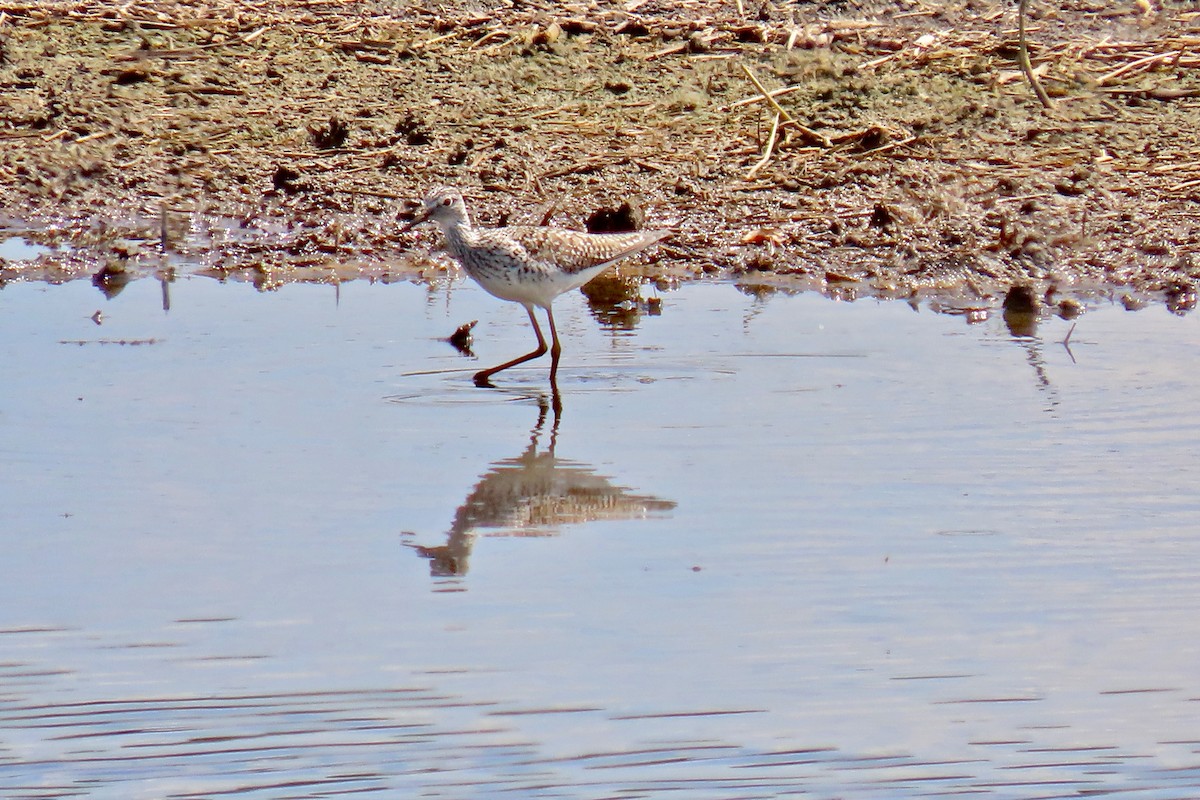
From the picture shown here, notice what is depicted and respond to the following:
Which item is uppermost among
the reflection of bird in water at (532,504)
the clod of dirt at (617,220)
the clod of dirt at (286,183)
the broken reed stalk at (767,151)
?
the broken reed stalk at (767,151)

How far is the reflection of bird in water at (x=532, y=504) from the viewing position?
228 inches

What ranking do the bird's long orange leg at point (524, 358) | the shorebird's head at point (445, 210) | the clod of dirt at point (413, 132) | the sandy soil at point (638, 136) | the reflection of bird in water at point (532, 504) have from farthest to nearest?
the clod of dirt at point (413, 132) → the sandy soil at point (638, 136) → the shorebird's head at point (445, 210) → the bird's long orange leg at point (524, 358) → the reflection of bird in water at point (532, 504)

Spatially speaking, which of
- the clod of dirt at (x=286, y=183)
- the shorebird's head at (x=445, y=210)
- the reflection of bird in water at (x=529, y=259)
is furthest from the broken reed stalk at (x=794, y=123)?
the shorebird's head at (x=445, y=210)

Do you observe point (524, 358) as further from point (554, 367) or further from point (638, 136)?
point (638, 136)

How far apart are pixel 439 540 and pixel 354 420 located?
1.49 metres

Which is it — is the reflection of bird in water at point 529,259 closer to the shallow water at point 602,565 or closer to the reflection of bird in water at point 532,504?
the shallow water at point 602,565

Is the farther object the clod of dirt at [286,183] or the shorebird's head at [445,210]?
the clod of dirt at [286,183]

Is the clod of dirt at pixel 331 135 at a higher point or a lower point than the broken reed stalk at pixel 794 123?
lower

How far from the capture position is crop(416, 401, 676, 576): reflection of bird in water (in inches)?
228

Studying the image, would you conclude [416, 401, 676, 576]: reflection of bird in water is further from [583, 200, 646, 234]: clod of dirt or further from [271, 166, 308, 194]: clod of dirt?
[271, 166, 308, 194]: clod of dirt

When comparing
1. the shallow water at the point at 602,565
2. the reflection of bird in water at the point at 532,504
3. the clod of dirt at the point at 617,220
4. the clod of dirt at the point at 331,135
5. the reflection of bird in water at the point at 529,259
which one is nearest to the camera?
the shallow water at the point at 602,565

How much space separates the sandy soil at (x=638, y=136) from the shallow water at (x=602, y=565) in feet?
5.11

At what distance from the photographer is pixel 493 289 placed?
843 centimetres

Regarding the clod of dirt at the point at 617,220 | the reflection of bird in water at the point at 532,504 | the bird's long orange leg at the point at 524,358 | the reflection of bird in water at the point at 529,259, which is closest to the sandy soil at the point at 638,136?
the clod of dirt at the point at 617,220
